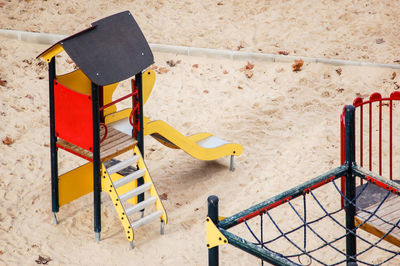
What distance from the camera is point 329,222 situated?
268 inches

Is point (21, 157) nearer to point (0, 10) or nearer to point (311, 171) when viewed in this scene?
point (311, 171)

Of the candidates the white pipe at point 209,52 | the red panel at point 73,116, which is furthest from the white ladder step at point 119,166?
the white pipe at point 209,52

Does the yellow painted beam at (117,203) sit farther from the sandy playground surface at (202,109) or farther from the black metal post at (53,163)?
the black metal post at (53,163)

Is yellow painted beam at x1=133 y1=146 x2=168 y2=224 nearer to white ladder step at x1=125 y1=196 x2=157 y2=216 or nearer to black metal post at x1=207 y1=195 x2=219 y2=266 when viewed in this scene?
white ladder step at x1=125 y1=196 x2=157 y2=216

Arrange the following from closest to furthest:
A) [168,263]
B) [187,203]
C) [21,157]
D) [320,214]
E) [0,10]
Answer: [168,263], [320,214], [187,203], [21,157], [0,10]

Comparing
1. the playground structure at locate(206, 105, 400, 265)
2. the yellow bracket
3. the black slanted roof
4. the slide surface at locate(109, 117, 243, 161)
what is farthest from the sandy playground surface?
the yellow bracket

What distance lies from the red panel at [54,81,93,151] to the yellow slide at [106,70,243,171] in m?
0.78

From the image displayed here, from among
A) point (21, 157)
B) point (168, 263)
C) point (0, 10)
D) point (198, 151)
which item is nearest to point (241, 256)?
point (168, 263)

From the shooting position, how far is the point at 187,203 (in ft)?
24.3

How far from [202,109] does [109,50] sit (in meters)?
3.09

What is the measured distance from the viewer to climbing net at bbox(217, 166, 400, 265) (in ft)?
14.3

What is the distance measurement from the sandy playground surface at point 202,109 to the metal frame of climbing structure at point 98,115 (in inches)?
13.2

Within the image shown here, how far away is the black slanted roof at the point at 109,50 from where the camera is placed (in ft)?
20.3

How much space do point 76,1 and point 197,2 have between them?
2.15 metres
